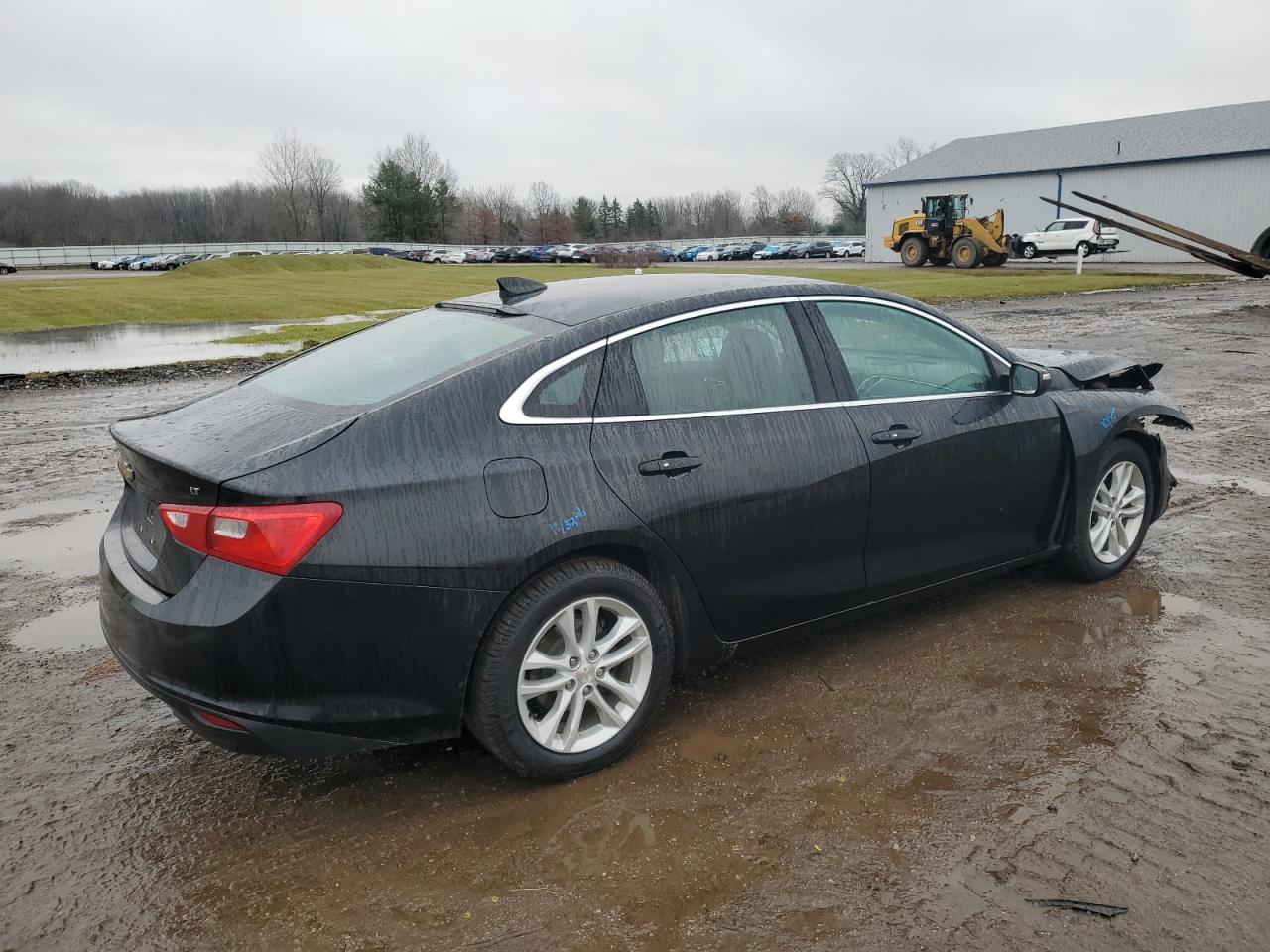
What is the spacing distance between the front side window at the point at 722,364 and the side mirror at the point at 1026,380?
3.78 ft

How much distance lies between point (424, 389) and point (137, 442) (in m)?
0.97

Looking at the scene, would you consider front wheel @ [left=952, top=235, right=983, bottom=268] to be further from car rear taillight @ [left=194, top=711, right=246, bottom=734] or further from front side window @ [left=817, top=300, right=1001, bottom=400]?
car rear taillight @ [left=194, top=711, right=246, bottom=734]

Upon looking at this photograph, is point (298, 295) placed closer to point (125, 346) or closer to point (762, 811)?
point (125, 346)

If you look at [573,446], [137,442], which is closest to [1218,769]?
[573,446]

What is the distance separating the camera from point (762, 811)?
124 inches

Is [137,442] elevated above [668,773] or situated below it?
above

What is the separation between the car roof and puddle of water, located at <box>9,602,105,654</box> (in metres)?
2.26

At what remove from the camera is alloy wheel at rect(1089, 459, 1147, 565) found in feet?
16.1

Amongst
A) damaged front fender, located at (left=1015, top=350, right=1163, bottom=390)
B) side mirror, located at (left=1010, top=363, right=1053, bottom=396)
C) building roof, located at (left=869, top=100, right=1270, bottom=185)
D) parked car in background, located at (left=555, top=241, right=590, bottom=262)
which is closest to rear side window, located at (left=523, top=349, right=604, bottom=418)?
side mirror, located at (left=1010, top=363, right=1053, bottom=396)

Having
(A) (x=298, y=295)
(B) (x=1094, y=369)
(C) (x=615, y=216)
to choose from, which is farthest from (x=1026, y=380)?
(C) (x=615, y=216)

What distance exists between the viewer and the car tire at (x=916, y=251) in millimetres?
39719

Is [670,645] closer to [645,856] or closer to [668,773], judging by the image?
[668,773]

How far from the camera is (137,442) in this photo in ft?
11.0

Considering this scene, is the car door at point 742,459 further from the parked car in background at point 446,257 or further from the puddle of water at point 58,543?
the parked car in background at point 446,257
